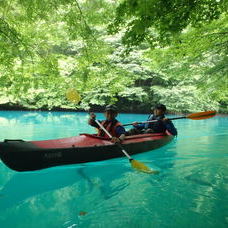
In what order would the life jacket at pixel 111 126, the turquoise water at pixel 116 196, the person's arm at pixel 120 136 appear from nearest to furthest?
the turquoise water at pixel 116 196
the person's arm at pixel 120 136
the life jacket at pixel 111 126

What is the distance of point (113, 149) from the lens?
5.21 meters

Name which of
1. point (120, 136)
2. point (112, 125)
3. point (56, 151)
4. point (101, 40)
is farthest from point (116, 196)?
point (101, 40)

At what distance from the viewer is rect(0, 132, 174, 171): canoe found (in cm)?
416

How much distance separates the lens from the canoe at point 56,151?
4164 mm

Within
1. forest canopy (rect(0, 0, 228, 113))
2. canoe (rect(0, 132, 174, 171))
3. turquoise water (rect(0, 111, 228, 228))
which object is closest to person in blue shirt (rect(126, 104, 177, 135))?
forest canopy (rect(0, 0, 228, 113))

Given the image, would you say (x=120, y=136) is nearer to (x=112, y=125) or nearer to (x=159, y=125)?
(x=112, y=125)

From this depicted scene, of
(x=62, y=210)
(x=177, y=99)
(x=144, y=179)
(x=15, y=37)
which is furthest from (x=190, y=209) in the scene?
(x=177, y=99)

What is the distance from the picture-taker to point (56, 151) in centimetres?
448

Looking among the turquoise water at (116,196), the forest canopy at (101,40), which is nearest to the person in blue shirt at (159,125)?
the forest canopy at (101,40)

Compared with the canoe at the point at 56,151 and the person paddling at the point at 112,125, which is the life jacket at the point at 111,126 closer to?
the person paddling at the point at 112,125

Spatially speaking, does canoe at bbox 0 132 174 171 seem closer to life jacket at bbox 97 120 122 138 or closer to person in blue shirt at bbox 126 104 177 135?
life jacket at bbox 97 120 122 138

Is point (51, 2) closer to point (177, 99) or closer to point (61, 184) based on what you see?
point (61, 184)

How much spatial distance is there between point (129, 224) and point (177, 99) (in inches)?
729

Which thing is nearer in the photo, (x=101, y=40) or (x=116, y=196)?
(x=116, y=196)
